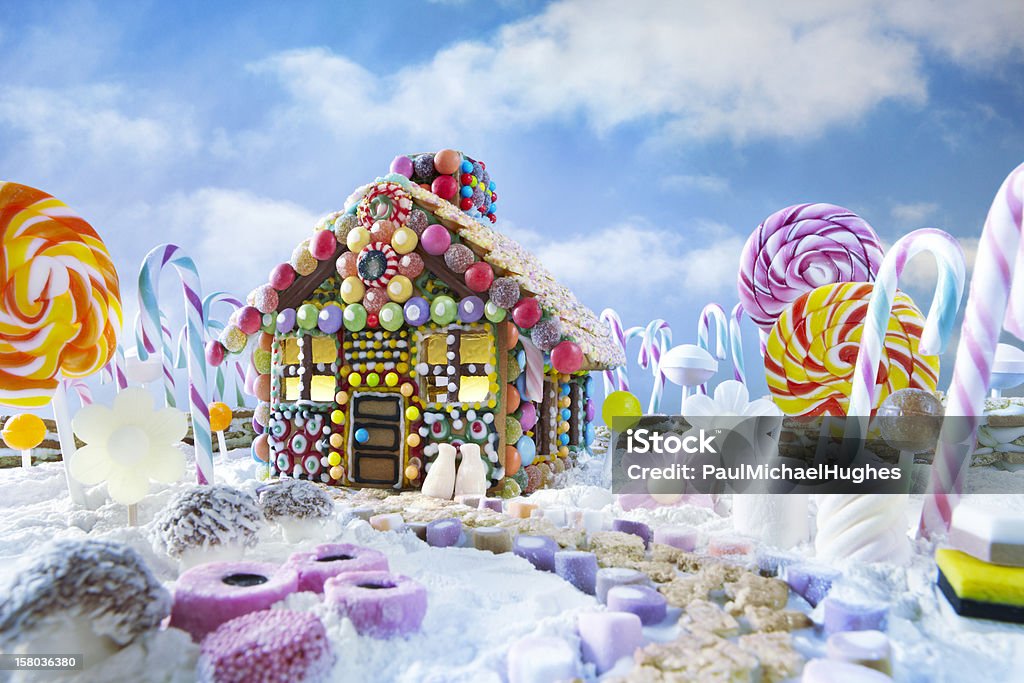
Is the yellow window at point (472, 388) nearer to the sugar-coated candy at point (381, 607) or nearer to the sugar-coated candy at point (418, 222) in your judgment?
the sugar-coated candy at point (418, 222)

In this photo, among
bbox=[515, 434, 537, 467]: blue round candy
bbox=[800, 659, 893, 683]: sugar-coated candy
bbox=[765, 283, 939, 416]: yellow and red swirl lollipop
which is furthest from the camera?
bbox=[515, 434, 537, 467]: blue round candy

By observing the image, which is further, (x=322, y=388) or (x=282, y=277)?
(x=322, y=388)

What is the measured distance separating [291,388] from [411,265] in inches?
95.4

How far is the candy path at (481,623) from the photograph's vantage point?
6.51 ft

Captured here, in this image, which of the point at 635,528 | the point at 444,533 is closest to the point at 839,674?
the point at 635,528

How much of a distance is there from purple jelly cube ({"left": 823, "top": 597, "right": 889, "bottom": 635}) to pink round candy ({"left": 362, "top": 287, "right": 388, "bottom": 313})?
5.41 m

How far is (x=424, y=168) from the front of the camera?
8180 mm

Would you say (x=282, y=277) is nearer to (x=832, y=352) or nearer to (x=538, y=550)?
(x=538, y=550)

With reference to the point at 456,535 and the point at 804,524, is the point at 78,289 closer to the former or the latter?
the point at 456,535

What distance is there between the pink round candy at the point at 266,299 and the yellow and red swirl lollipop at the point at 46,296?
247cm

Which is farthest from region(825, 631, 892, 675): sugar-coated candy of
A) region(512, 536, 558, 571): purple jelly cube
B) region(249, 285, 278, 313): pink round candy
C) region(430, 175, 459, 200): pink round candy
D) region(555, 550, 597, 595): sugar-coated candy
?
region(430, 175, 459, 200): pink round candy

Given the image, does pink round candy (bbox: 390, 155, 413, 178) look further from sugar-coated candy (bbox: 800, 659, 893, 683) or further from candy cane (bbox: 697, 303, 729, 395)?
sugar-coated candy (bbox: 800, 659, 893, 683)

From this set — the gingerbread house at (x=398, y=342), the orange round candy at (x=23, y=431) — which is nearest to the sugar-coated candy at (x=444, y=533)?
the gingerbread house at (x=398, y=342)

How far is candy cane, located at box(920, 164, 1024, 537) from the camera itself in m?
3.09
